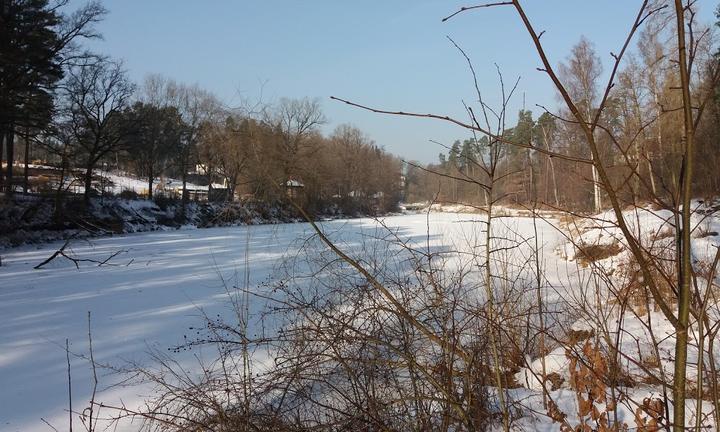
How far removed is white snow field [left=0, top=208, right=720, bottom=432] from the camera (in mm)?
4047

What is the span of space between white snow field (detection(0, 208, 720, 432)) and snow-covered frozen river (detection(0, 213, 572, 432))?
16 millimetres

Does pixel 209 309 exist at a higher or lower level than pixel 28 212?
lower

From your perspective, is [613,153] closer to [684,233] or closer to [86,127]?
[684,233]

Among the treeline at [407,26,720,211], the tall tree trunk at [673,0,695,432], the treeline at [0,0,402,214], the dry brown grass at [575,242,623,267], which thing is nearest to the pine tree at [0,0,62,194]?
the treeline at [0,0,402,214]

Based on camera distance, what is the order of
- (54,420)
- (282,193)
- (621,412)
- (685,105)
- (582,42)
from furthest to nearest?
(582,42)
(54,420)
(621,412)
(282,193)
(685,105)

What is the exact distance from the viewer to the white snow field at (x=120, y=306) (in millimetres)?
4047

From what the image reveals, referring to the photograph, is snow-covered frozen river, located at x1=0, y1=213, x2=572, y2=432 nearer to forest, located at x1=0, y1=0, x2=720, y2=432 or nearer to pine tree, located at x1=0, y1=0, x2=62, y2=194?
forest, located at x1=0, y1=0, x2=720, y2=432

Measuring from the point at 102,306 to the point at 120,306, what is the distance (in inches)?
11.6

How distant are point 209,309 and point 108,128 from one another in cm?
2459

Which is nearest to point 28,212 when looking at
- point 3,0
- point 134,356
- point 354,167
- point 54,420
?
point 3,0

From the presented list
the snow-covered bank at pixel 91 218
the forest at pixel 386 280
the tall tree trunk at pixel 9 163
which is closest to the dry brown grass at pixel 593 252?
the forest at pixel 386 280

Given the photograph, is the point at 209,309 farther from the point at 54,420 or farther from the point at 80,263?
the point at 80,263

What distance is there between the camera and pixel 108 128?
27.8m

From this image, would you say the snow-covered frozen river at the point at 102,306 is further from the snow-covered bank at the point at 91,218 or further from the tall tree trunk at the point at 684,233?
the snow-covered bank at the point at 91,218
